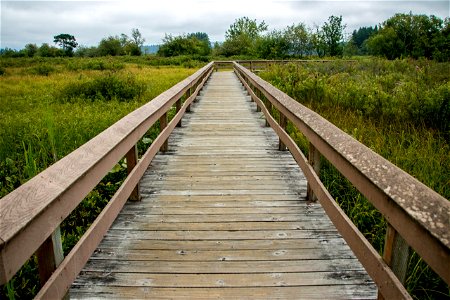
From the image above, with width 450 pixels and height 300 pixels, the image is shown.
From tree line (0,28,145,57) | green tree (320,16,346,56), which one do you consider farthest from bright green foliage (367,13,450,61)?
tree line (0,28,145,57)

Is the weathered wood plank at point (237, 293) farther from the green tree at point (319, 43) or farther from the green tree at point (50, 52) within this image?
the green tree at point (50, 52)

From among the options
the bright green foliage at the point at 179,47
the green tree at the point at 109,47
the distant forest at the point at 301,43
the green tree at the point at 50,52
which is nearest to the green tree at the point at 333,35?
the distant forest at the point at 301,43

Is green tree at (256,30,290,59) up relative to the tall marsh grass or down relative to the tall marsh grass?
up

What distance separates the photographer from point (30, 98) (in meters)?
11.7

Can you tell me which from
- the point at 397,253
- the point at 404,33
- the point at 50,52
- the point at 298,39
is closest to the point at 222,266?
the point at 397,253

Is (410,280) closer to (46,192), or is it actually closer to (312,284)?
(312,284)

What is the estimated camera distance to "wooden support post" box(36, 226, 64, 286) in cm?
153

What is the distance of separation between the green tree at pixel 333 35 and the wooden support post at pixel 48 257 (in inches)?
1772

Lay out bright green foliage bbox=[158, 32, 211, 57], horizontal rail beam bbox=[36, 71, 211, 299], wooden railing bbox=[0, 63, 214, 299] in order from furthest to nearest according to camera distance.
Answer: bright green foliage bbox=[158, 32, 211, 57], horizontal rail beam bbox=[36, 71, 211, 299], wooden railing bbox=[0, 63, 214, 299]

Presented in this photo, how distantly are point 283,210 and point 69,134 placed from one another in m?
4.28

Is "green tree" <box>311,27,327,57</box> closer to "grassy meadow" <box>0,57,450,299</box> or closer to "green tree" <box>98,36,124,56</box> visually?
"grassy meadow" <box>0,57,450,299</box>

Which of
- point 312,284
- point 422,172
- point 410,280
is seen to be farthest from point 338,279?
point 422,172

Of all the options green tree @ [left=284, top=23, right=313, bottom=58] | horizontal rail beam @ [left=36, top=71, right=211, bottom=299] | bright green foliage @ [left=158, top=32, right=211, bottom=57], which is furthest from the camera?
bright green foliage @ [left=158, top=32, right=211, bottom=57]

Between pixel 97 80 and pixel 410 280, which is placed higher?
pixel 97 80
